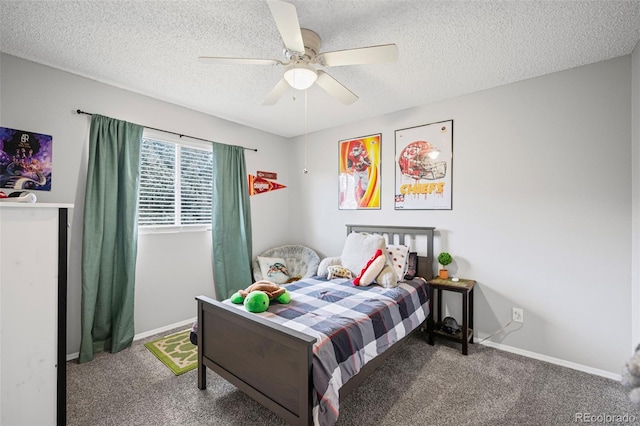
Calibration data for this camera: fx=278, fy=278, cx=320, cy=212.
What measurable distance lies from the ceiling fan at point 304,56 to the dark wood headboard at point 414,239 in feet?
5.77

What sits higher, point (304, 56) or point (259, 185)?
point (304, 56)

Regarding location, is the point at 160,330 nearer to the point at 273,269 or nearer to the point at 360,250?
the point at 273,269

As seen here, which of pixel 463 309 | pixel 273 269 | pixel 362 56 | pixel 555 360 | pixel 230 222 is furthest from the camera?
pixel 273 269

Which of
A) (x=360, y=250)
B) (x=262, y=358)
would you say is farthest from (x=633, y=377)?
(x=360, y=250)

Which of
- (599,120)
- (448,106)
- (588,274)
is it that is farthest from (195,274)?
(599,120)

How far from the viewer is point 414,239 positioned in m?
3.32

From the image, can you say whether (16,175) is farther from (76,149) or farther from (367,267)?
(367,267)

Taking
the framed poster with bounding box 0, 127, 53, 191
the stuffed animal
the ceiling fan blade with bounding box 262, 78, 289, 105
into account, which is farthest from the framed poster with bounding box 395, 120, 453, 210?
the framed poster with bounding box 0, 127, 53, 191

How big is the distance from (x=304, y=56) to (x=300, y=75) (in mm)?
118

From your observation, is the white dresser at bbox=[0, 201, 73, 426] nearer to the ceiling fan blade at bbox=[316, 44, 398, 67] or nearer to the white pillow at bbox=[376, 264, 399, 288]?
Result: the ceiling fan blade at bbox=[316, 44, 398, 67]

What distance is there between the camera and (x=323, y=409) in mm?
1463

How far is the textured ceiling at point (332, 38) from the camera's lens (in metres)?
1.72

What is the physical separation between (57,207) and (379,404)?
2407mm

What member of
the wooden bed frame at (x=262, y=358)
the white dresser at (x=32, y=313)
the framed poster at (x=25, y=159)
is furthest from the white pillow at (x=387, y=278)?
the framed poster at (x=25, y=159)
